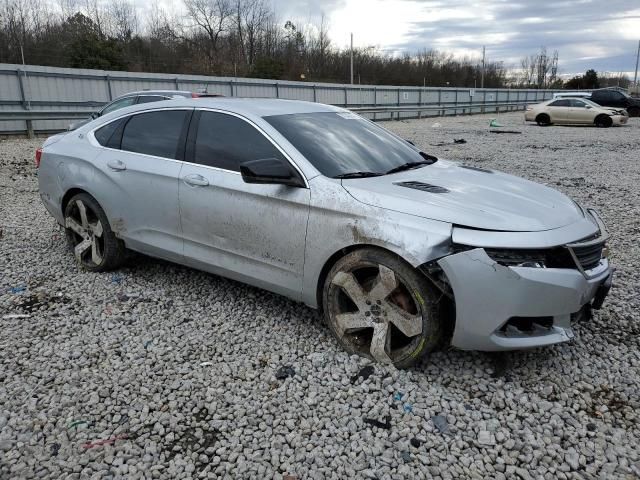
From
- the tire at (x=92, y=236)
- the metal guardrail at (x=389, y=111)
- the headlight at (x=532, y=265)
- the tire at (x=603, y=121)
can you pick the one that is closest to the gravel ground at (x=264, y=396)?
the tire at (x=92, y=236)

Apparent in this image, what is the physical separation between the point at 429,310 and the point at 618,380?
4.26 feet

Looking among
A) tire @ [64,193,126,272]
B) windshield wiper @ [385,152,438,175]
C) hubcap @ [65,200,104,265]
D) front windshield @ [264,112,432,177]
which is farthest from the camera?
hubcap @ [65,200,104,265]

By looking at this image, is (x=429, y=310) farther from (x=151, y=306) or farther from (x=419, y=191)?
(x=151, y=306)

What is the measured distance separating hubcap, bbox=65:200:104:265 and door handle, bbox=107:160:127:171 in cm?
54

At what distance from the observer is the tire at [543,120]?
25.0 metres

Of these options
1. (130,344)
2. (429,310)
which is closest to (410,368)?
(429,310)

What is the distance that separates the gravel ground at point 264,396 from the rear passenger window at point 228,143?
1.18m

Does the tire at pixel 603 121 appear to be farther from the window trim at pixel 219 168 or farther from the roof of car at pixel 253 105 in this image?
the window trim at pixel 219 168

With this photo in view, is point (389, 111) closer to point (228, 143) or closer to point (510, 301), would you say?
point (228, 143)

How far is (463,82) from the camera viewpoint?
6856cm

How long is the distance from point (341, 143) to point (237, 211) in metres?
0.92

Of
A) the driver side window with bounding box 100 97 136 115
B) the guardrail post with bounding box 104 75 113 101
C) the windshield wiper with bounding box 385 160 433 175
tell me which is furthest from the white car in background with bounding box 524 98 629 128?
the windshield wiper with bounding box 385 160 433 175

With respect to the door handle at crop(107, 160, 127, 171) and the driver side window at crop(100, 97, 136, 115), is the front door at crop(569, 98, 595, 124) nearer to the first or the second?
the driver side window at crop(100, 97, 136, 115)

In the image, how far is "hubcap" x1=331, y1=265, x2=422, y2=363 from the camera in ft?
10.2
